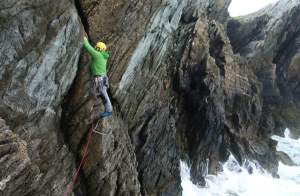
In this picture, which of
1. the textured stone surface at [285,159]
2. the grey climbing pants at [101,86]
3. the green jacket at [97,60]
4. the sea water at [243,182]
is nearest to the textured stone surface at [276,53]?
the textured stone surface at [285,159]

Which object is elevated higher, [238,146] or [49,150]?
[49,150]

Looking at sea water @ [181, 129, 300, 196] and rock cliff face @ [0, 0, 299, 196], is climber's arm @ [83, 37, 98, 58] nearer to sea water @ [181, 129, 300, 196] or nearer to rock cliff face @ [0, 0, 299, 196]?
rock cliff face @ [0, 0, 299, 196]

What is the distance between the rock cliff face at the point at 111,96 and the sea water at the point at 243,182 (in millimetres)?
1390

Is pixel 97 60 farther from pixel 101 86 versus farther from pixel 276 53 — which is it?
pixel 276 53

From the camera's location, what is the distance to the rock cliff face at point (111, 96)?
6902 millimetres

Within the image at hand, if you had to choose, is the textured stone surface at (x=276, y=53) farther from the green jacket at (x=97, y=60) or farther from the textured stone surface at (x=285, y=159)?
the green jacket at (x=97, y=60)

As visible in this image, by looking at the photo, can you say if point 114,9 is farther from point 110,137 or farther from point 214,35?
point 214,35

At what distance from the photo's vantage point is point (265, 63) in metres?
42.7

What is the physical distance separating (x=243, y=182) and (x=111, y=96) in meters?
A: 24.5

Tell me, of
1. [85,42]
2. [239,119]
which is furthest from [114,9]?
[239,119]

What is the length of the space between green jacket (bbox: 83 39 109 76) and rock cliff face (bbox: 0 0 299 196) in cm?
38

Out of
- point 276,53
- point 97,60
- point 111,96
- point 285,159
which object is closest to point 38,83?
point 97,60

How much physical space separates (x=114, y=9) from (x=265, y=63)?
4213 centimetres

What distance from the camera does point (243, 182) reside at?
27.0 m
